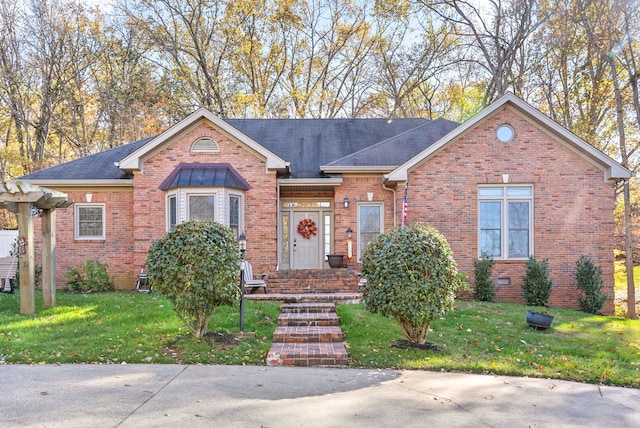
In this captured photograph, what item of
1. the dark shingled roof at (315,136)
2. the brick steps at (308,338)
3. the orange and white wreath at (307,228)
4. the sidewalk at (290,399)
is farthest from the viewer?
the dark shingled roof at (315,136)

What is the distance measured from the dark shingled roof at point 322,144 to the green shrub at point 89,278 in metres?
2.62

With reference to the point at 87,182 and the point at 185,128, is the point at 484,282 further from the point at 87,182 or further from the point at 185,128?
the point at 87,182

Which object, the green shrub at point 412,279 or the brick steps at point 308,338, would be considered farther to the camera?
the green shrub at point 412,279

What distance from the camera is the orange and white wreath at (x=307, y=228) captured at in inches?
571

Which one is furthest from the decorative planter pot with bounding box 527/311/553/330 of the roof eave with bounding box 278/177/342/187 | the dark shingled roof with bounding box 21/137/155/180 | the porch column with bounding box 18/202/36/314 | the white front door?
the dark shingled roof with bounding box 21/137/155/180

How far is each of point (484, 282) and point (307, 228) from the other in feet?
17.6

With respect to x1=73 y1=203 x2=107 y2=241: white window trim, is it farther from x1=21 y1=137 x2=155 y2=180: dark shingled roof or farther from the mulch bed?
the mulch bed

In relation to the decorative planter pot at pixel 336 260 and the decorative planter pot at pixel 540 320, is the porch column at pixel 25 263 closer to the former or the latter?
the decorative planter pot at pixel 336 260

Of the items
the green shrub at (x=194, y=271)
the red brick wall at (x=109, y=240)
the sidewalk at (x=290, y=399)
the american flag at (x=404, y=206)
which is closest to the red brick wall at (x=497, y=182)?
the american flag at (x=404, y=206)

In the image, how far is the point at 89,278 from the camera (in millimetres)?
13094

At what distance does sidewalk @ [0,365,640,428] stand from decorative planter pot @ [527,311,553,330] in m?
3.00

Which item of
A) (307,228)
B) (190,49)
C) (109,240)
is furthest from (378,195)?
(190,49)

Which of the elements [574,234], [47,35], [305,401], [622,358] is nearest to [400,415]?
[305,401]

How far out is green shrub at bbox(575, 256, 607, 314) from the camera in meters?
11.8
